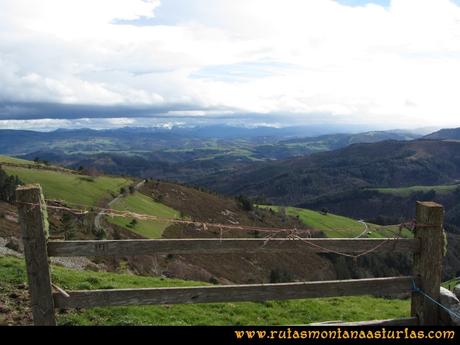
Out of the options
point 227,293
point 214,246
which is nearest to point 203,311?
point 227,293

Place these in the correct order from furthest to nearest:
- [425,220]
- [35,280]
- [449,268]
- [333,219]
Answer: [333,219] → [449,268] → [425,220] → [35,280]

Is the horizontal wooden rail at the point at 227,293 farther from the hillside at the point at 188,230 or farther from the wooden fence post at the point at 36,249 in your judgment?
the hillside at the point at 188,230

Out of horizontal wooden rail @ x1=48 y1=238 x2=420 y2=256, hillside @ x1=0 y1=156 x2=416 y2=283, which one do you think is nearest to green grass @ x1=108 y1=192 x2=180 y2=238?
hillside @ x1=0 y1=156 x2=416 y2=283

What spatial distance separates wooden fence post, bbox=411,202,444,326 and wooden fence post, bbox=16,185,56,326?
6.62 meters

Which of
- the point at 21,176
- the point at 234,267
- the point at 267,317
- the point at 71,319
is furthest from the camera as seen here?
the point at 21,176

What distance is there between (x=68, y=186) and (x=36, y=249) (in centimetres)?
9779

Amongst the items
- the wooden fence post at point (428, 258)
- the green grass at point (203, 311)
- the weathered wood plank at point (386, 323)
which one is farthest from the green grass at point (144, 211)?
the wooden fence post at point (428, 258)

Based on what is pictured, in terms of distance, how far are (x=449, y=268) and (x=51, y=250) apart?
171513 millimetres

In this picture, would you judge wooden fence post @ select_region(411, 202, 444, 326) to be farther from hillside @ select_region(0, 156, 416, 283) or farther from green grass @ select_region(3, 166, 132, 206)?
green grass @ select_region(3, 166, 132, 206)

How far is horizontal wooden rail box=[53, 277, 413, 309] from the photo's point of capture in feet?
25.9

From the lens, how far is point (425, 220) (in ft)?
27.7

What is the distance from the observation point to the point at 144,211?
98.9m
